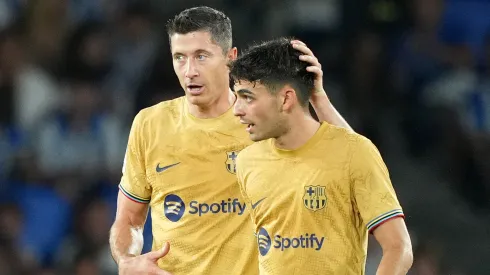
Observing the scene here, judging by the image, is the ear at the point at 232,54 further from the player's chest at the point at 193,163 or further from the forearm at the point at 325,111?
the forearm at the point at 325,111

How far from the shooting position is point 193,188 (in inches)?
177

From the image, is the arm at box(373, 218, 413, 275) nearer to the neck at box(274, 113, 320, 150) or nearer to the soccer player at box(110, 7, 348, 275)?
the neck at box(274, 113, 320, 150)

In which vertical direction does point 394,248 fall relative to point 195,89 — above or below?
below

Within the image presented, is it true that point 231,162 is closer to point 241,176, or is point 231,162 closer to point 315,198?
point 241,176

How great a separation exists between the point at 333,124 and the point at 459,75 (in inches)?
185

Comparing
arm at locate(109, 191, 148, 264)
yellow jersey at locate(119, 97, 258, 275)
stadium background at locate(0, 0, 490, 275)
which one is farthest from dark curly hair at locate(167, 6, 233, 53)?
stadium background at locate(0, 0, 490, 275)

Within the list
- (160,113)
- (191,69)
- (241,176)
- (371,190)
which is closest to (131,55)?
(160,113)

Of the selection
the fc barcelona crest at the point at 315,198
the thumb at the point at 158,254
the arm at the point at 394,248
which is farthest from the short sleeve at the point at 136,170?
the arm at the point at 394,248

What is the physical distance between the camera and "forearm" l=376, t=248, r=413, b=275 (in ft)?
12.1

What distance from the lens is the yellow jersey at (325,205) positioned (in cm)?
380

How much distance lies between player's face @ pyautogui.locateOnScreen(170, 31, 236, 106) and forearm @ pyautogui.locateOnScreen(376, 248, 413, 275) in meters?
1.26

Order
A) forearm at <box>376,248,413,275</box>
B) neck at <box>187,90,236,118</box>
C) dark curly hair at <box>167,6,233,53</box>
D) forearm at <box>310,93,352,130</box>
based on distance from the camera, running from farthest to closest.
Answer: neck at <box>187,90,236,118</box> < dark curly hair at <box>167,6,233,53</box> < forearm at <box>310,93,352,130</box> < forearm at <box>376,248,413,275</box>

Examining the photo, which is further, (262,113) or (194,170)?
(194,170)

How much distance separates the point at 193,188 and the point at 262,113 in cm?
70
